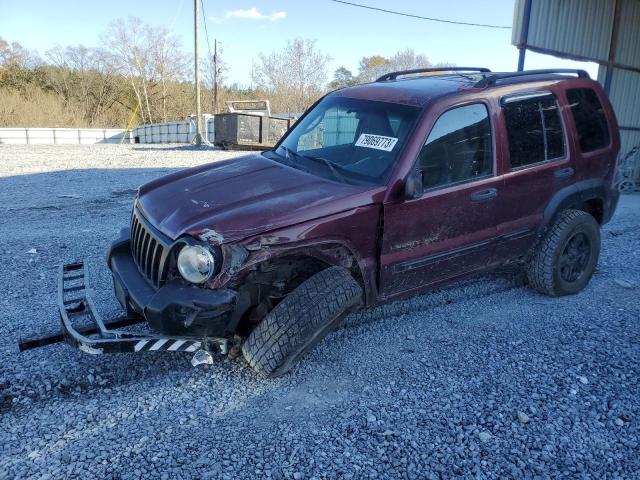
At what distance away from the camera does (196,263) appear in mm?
2904

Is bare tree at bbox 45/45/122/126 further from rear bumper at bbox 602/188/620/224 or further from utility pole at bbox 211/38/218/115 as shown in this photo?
rear bumper at bbox 602/188/620/224

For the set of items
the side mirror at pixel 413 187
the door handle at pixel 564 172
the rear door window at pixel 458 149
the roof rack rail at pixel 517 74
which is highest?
the roof rack rail at pixel 517 74

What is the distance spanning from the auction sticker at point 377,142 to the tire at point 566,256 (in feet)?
6.00

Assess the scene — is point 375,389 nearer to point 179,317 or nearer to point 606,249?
point 179,317

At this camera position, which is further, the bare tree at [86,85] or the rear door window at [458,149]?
the bare tree at [86,85]

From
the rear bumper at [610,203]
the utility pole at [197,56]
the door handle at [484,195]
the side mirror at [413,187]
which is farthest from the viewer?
the utility pole at [197,56]

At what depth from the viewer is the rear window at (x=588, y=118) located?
4562 mm

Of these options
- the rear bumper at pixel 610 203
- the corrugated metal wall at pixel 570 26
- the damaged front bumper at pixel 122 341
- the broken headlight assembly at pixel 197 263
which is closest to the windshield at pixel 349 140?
the broken headlight assembly at pixel 197 263

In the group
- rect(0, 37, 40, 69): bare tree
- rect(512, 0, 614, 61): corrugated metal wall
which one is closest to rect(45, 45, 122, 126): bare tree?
rect(0, 37, 40, 69): bare tree

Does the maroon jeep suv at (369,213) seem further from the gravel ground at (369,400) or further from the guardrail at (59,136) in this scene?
the guardrail at (59,136)

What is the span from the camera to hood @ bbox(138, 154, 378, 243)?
3006mm

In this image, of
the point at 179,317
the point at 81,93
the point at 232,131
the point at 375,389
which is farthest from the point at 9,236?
the point at 81,93

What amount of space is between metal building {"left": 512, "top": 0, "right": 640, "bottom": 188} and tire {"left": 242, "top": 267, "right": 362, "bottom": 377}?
8052mm

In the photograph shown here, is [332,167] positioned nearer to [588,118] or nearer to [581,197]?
[581,197]
